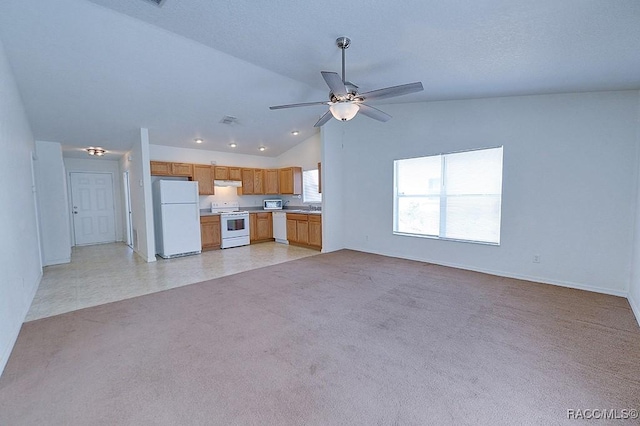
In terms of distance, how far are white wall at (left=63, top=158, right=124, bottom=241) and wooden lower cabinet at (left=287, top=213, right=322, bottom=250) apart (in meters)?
4.97

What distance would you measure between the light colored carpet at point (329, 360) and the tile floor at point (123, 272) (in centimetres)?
45

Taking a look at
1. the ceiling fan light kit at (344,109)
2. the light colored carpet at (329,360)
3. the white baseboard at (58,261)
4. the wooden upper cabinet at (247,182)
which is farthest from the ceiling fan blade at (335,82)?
the white baseboard at (58,261)

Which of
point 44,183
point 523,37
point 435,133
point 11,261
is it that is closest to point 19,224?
point 11,261

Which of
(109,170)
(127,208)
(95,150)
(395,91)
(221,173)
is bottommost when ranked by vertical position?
(127,208)

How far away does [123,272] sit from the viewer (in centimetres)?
460

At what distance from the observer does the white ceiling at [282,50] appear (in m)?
2.06

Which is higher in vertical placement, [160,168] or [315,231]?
[160,168]

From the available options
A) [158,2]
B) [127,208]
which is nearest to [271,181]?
[127,208]

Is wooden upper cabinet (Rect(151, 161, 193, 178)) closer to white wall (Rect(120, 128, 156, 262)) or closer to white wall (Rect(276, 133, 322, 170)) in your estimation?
white wall (Rect(120, 128, 156, 262))

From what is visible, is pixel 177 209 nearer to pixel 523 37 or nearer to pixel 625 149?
pixel 523 37

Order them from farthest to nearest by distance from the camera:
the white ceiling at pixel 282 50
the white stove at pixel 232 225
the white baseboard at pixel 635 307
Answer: the white stove at pixel 232 225 < the white baseboard at pixel 635 307 < the white ceiling at pixel 282 50

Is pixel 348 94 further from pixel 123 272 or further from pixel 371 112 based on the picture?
pixel 123 272

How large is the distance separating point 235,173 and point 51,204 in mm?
3676

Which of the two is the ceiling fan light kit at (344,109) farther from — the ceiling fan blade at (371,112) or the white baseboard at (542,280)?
the white baseboard at (542,280)
